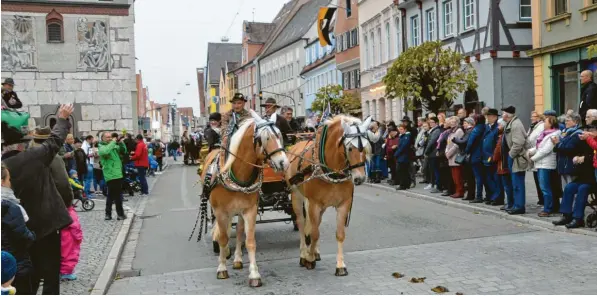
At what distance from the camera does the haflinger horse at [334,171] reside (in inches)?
282

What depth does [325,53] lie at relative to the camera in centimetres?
5209

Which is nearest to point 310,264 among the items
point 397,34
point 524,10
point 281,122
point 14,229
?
point 281,122

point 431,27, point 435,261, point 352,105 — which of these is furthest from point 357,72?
point 435,261

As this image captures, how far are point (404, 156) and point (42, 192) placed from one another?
41.9 ft

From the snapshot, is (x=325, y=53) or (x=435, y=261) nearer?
(x=435, y=261)

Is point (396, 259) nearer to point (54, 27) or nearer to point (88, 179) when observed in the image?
point (88, 179)

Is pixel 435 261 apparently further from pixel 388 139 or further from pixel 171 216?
pixel 388 139

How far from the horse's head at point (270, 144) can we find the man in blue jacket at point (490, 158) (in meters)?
6.74

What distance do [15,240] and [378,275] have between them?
160 inches

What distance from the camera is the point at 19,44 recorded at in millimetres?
24484

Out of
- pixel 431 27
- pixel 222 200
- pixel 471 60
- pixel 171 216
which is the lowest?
pixel 171 216

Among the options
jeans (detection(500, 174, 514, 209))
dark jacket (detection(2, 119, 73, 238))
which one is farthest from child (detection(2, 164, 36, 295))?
jeans (detection(500, 174, 514, 209))

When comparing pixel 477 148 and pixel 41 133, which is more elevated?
pixel 41 133

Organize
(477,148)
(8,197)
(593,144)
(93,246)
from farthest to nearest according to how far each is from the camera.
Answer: (477,148), (93,246), (593,144), (8,197)
